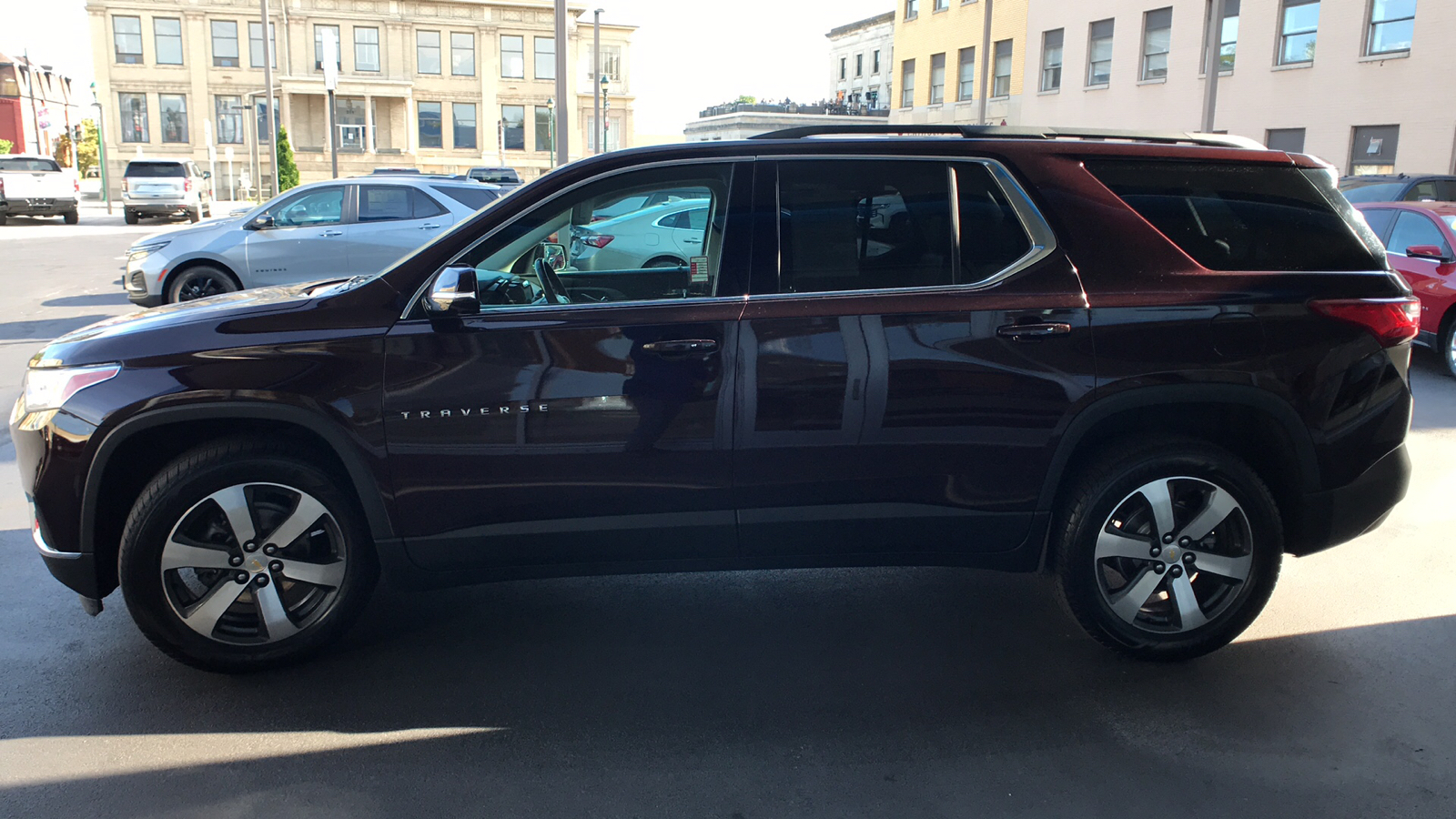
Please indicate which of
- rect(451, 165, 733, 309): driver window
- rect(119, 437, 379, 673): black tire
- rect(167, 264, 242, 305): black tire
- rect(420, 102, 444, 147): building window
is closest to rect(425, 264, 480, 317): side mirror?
rect(451, 165, 733, 309): driver window

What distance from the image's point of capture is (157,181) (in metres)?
33.9

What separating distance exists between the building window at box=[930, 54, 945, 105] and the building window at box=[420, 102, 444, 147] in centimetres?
3476

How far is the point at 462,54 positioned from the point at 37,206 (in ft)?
122

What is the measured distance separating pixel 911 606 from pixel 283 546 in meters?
2.45

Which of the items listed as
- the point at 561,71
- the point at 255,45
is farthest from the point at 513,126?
the point at 561,71

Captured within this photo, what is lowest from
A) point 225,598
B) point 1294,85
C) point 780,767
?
point 780,767

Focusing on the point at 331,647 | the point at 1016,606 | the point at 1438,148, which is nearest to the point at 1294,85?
the point at 1438,148

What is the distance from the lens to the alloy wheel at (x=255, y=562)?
3713 mm

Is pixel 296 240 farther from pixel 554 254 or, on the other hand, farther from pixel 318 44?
pixel 318 44

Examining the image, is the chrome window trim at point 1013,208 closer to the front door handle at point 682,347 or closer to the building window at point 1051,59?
the front door handle at point 682,347

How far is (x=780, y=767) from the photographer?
3.33 m

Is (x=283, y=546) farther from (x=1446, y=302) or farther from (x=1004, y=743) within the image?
(x=1446, y=302)

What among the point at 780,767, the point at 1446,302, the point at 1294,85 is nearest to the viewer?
the point at 780,767

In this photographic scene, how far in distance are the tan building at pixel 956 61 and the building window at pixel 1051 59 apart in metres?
1.09
